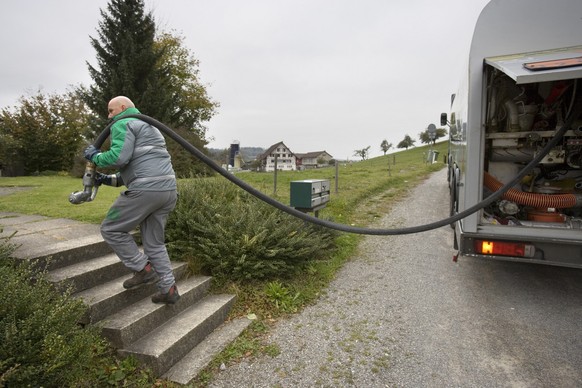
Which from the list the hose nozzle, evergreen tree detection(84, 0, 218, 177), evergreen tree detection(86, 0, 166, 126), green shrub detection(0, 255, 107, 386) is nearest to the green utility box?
the hose nozzle

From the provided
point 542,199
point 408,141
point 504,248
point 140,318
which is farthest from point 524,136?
point 408,141

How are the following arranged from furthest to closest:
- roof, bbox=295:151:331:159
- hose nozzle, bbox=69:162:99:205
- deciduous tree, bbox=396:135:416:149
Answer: roof, bbox=295:151:331:159, deciduous tree, bbox=396:135:416:149, hose nozzle, bbox=69:162:99:205

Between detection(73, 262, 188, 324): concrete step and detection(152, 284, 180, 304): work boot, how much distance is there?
0.22 meters

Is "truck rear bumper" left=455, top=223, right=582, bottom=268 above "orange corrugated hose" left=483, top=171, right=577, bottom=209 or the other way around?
the other way around

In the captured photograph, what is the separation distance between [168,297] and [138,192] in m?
1.03

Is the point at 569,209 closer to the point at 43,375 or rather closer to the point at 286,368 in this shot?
the point at 286,368

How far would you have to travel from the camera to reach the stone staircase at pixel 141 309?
277cm

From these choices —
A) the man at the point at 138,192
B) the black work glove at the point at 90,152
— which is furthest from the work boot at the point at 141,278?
the black work glove at the point at 90,152

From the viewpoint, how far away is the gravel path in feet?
9.00

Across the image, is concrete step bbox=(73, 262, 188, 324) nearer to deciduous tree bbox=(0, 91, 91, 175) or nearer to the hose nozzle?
the hose nozzle

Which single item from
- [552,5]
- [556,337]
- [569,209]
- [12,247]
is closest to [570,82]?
[552,5]


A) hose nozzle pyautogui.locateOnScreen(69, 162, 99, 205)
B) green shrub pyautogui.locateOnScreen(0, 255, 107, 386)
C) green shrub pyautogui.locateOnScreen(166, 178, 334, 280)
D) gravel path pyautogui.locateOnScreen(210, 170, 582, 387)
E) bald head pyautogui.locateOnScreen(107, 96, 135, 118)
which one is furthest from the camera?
green shrub pyautogui.locateOnScreen(166, 178, 334, 280)

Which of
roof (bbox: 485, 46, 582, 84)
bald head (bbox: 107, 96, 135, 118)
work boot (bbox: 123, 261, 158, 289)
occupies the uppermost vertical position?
roof (bbox: 485, 46, 582, 84)

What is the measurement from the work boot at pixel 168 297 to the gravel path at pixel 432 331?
81 centimetres
